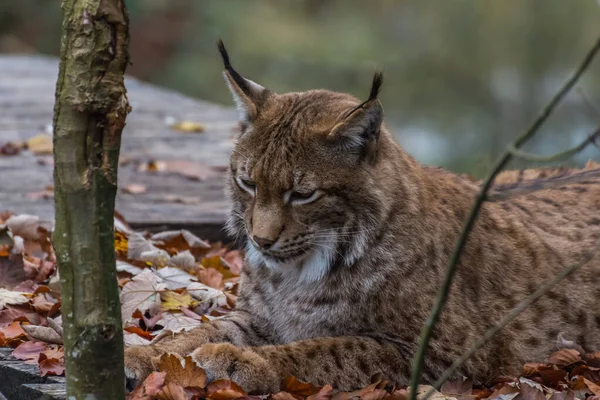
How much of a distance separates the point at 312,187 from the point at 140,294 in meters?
1.00

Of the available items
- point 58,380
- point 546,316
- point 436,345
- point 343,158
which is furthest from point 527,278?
point 58,380

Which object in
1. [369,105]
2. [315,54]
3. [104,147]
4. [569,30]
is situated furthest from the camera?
[569,30]

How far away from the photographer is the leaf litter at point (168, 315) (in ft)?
12.2

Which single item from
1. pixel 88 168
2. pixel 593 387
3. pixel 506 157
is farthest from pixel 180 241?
pixel 506 157

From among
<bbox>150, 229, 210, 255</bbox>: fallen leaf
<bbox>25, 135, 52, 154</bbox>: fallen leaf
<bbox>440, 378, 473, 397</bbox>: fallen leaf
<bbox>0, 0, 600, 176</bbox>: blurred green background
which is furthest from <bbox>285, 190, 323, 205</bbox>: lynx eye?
<bbox>0, 0, 600, 176</bbox>: blurred green background

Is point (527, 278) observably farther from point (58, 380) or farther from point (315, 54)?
point (315, 54)

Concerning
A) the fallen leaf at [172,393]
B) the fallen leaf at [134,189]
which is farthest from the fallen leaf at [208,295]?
the fallen leaf at [134,189]

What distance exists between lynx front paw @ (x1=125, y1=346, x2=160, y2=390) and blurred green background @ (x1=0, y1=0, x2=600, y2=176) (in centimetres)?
1275

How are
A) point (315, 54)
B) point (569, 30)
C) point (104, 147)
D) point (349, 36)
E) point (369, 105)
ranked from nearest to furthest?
1. point (104, 147)
2. point (369, 105)
3. point (315, 54)
4. point (349, 36)
5. point (569, 30)

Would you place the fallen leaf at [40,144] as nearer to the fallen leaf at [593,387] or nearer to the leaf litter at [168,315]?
the leaf litter at [168,315]

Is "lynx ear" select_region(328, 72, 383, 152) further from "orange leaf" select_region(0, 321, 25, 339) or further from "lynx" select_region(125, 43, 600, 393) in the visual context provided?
"orange leaf" select_region(0, 321, 25, 339)

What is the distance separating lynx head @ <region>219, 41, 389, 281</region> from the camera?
4027 millimetres

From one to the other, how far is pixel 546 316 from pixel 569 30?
695 inches

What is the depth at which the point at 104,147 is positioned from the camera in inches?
115
